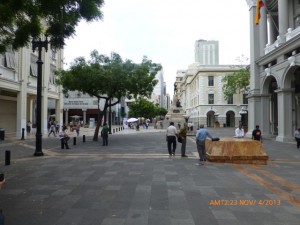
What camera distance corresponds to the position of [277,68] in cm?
2591

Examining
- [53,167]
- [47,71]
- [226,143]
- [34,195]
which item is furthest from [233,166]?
[47,71]

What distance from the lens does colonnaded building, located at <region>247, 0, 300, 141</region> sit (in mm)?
24219

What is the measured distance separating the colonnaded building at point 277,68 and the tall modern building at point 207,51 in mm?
93854

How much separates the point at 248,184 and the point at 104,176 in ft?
14.0

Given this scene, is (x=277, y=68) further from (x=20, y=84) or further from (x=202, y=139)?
(x=20, y=84)

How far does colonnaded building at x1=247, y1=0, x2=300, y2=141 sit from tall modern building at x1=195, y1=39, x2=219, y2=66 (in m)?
93.9

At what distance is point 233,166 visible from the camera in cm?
1199

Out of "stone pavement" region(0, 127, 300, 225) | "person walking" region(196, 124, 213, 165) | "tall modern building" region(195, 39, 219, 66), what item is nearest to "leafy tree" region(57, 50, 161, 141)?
"person walking" region(196, 124, 213, 165)

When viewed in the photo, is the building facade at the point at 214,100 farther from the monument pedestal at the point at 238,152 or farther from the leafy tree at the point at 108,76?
the monument pedestal at the point at 238,152

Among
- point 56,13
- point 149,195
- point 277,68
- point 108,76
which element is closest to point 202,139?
point 149,195

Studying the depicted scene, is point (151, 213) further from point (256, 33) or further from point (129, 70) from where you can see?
point (256, 33)

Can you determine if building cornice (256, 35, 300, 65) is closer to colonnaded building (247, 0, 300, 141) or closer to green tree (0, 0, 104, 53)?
colonnaded building (247, 0, 300, 141)

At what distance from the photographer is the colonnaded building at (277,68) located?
24.2 meters

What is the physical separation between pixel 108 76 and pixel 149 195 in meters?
16.3
